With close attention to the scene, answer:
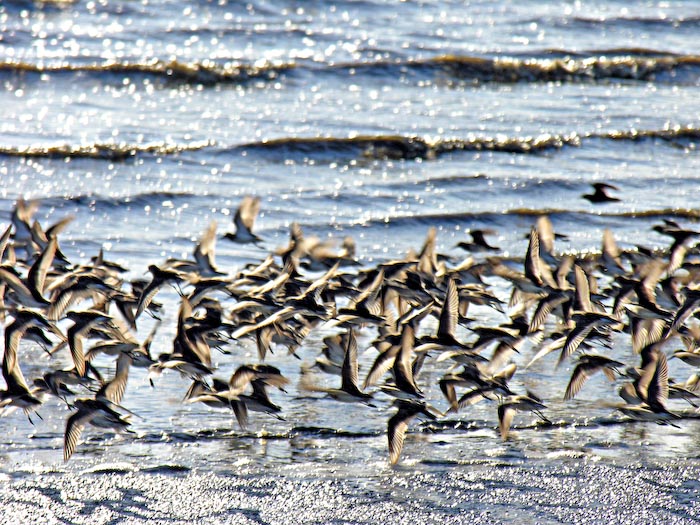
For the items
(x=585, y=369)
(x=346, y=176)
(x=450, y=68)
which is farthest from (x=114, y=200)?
(x=450, y=68)

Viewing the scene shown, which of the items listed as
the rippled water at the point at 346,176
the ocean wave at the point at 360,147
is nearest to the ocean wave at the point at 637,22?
the rippled water at the point at 346,176

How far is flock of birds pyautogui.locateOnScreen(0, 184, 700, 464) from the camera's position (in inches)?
298

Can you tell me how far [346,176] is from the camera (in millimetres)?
16344

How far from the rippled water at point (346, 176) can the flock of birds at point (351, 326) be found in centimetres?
23

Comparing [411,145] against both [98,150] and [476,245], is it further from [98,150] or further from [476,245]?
[476,245]

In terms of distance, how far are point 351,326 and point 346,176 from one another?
787 centimetres

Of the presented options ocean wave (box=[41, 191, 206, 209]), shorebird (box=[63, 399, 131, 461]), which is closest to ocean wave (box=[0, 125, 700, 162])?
ocean wave (box=[41, 191, 206, 209])

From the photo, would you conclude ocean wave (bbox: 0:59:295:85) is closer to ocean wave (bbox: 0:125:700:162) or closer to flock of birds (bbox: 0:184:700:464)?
ocean wave (bbox: 0:125:700:162)

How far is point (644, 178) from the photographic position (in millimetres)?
16609

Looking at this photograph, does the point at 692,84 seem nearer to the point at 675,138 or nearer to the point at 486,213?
the point at 675,138

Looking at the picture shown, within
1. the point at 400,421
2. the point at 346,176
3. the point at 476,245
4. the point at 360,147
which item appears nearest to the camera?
the point at 400,421

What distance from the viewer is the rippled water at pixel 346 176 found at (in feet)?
21.7

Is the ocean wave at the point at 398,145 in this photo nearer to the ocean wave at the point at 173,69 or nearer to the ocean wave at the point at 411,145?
the ocean wave at the point at 411,145

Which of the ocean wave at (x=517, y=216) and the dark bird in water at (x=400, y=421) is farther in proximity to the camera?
the ocean wave at (x=517, y=216)
